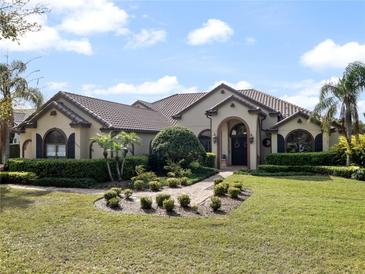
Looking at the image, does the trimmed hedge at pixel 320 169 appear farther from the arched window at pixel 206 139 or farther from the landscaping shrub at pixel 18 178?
the landscaping shrub at pixel 18 178

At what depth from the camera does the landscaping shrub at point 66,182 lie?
719 inches

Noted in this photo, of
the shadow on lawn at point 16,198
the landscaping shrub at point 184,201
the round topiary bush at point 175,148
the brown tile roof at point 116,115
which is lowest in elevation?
the shadow on lawn at point 16,198

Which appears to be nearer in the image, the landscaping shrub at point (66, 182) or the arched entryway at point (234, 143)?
the landscaping shrub at point (66, 182)

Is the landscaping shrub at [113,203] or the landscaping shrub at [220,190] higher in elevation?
the landscaping shrub at [220,190]

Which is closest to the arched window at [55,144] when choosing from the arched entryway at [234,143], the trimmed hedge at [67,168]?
the trimmed hedge at [67,168]

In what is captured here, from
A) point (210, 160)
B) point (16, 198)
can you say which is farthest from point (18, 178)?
point (210, 160)

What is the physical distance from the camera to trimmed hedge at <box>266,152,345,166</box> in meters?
24.6

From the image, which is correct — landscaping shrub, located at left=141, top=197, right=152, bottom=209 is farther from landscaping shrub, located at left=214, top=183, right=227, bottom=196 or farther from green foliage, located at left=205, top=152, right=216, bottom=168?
green foliage, located at left=205, top=152, right=216, bottom=168

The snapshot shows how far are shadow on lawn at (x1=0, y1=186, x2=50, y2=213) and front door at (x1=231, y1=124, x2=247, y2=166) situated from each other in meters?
18.8

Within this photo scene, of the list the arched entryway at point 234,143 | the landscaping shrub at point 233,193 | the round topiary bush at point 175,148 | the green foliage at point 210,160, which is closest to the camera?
the landscaping shrub at point 233,193

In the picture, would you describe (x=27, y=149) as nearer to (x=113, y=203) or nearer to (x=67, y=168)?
(x=67, y=168)

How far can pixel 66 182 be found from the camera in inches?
728

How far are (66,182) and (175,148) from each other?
7.84 m

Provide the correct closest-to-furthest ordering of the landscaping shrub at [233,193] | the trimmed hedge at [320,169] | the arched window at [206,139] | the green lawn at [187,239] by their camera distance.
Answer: the green lawn at [187,239], the landscaping shrub at [233,193], the trimmed hedge at [320,169], the arched window at [206,139]
